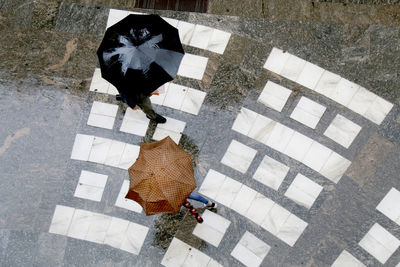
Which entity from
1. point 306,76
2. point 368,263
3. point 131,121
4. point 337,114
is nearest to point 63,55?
point 131,121

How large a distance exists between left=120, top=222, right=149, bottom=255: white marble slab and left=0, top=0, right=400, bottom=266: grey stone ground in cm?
12

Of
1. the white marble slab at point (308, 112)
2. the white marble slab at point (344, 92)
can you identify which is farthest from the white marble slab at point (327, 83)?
the white marble slab at point (308, 112)

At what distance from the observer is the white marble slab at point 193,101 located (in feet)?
24.9

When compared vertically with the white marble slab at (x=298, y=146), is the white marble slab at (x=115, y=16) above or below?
above

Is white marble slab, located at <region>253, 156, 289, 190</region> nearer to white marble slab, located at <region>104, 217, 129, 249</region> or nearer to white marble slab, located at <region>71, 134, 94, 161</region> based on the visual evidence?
white marble slab, located at <region>104, 217, 129, 249</region>

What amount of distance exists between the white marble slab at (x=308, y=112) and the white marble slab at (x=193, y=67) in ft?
6.09

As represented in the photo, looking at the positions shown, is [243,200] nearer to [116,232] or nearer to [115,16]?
[116,232]

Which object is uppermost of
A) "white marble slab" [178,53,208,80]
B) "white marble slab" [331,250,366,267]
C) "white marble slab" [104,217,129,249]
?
"white marble slab" [178,53,208,80]

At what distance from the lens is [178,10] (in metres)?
7.97

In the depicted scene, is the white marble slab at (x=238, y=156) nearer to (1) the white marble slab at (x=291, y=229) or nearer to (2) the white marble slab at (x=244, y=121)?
(2) the white marble slab at (x=244, y=121)

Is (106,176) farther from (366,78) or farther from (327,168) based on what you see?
(366,78)

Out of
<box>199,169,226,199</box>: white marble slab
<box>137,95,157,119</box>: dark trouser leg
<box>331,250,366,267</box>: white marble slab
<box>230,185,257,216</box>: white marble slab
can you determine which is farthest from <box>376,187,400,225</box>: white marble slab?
<box>137,95,157,119</box>: dark trouser leg

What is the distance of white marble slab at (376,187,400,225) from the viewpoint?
6941mm

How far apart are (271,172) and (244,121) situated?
1.03 metres
